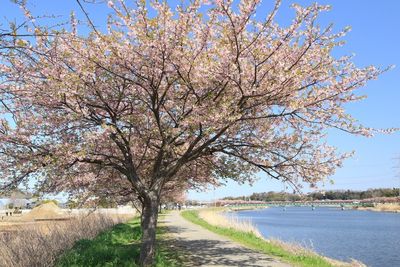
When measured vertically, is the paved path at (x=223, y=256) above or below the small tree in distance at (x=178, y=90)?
below

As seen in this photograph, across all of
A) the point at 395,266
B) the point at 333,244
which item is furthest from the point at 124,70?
the point at 333,244

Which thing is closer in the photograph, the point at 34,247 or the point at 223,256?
the point at 34,247

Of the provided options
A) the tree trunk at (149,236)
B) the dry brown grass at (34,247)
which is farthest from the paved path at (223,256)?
the dry brown grass at (34,247)

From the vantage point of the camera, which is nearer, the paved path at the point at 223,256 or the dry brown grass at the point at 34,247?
the dry brown grass at the point at 34,247

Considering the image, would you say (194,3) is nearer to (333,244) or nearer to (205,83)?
(205,83)

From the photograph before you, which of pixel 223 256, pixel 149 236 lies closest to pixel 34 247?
pixel 149 236

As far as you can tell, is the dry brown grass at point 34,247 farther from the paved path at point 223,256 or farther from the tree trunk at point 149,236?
the paved path at point 223,256

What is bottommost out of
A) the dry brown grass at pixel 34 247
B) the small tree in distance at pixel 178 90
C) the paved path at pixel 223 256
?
the paved path at pixel 223 256

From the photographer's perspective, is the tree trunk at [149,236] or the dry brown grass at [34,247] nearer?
the tree trunk at [149,236]

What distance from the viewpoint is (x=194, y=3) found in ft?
33.9

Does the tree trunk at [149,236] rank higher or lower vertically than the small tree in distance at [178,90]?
lower

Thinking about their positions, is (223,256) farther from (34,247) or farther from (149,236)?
(34,247)

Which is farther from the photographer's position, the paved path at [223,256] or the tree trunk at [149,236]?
the paved path at [223,256]

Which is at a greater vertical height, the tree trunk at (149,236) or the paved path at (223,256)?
the tree trunk at (149,236)
